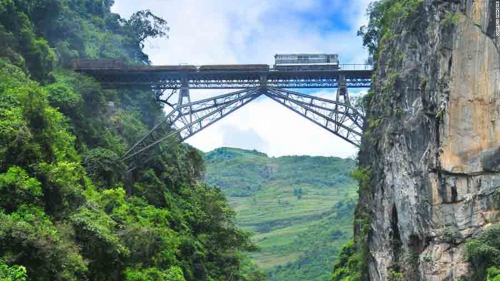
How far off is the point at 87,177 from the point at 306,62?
12203mm

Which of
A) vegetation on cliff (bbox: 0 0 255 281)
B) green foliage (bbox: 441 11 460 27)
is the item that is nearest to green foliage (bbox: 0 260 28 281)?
vegetation on cliff (bbox: 0 0 255 281)

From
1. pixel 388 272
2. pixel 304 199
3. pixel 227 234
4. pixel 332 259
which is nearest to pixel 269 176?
pixel 304 199

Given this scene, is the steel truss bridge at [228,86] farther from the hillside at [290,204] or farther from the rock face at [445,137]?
the hillside at [290,204]

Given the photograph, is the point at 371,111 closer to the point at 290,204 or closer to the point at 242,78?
the point at 242,78

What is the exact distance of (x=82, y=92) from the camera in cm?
3127

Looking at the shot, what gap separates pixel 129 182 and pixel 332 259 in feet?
155

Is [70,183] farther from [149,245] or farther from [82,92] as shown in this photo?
[82,92]

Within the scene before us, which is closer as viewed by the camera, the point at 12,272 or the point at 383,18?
the point at 12,272

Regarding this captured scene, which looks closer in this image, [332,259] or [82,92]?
[82,92]

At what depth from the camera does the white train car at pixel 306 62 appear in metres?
31.9

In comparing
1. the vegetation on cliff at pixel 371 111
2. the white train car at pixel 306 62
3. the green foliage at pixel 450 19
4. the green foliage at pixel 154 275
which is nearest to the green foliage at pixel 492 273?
the vegetation on cliff at pixel 371 111

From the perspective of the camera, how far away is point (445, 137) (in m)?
22.2

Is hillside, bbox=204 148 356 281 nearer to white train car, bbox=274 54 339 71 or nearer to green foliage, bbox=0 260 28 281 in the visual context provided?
white train car, bbox=274 54 339 71

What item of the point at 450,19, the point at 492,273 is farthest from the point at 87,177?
the point at 492,273
